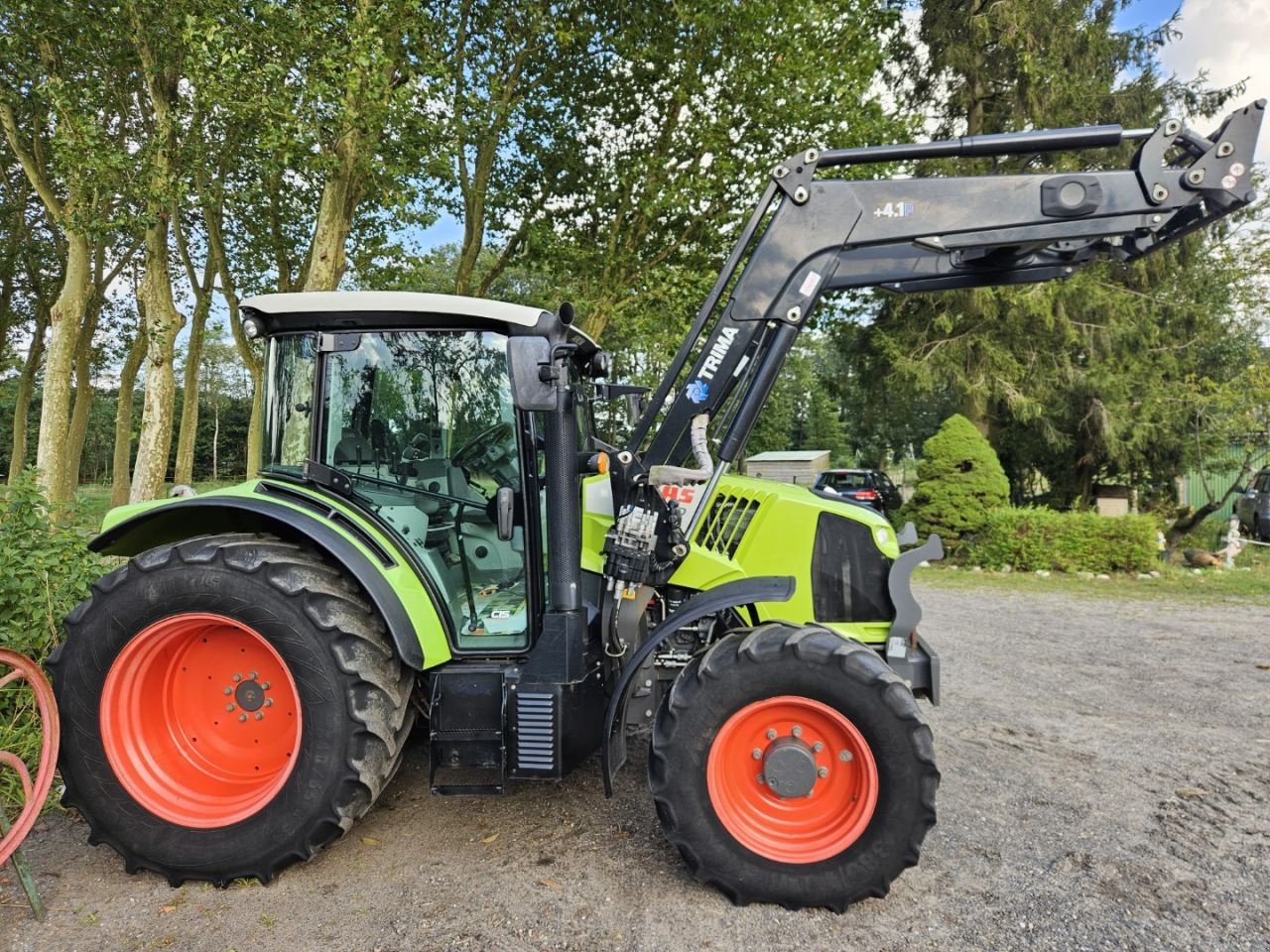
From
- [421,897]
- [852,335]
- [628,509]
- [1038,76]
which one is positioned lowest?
[421,897]

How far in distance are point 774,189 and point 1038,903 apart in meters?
2.89

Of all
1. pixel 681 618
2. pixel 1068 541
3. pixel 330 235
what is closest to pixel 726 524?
pixel 681 618

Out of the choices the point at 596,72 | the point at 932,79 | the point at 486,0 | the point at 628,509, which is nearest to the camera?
the point at 628,509

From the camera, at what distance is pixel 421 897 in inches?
109

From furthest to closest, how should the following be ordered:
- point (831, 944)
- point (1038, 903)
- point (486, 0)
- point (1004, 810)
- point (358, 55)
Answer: point (486, 0) → point (358, 55) → point (1004, 810) → point (1038, 903) → point (831, 944)

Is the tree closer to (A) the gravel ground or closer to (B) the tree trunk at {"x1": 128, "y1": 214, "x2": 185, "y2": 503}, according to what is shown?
(B) the tree trunk at {"x1": 128, "y1": 214, "x2": 185, "y2": 503}

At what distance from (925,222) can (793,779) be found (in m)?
2.20

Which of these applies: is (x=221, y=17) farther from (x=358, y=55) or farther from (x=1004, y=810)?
(x=1004, y=810)

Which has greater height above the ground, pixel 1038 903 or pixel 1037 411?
pixel 1037 411

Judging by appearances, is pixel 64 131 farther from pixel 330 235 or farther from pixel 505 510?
pixel 505 510

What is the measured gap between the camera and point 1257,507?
1473 centimetres

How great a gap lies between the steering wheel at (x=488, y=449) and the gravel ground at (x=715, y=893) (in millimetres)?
1595

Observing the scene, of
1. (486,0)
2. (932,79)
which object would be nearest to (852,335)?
(932,79)

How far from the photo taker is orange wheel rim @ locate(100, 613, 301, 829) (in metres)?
2.93
